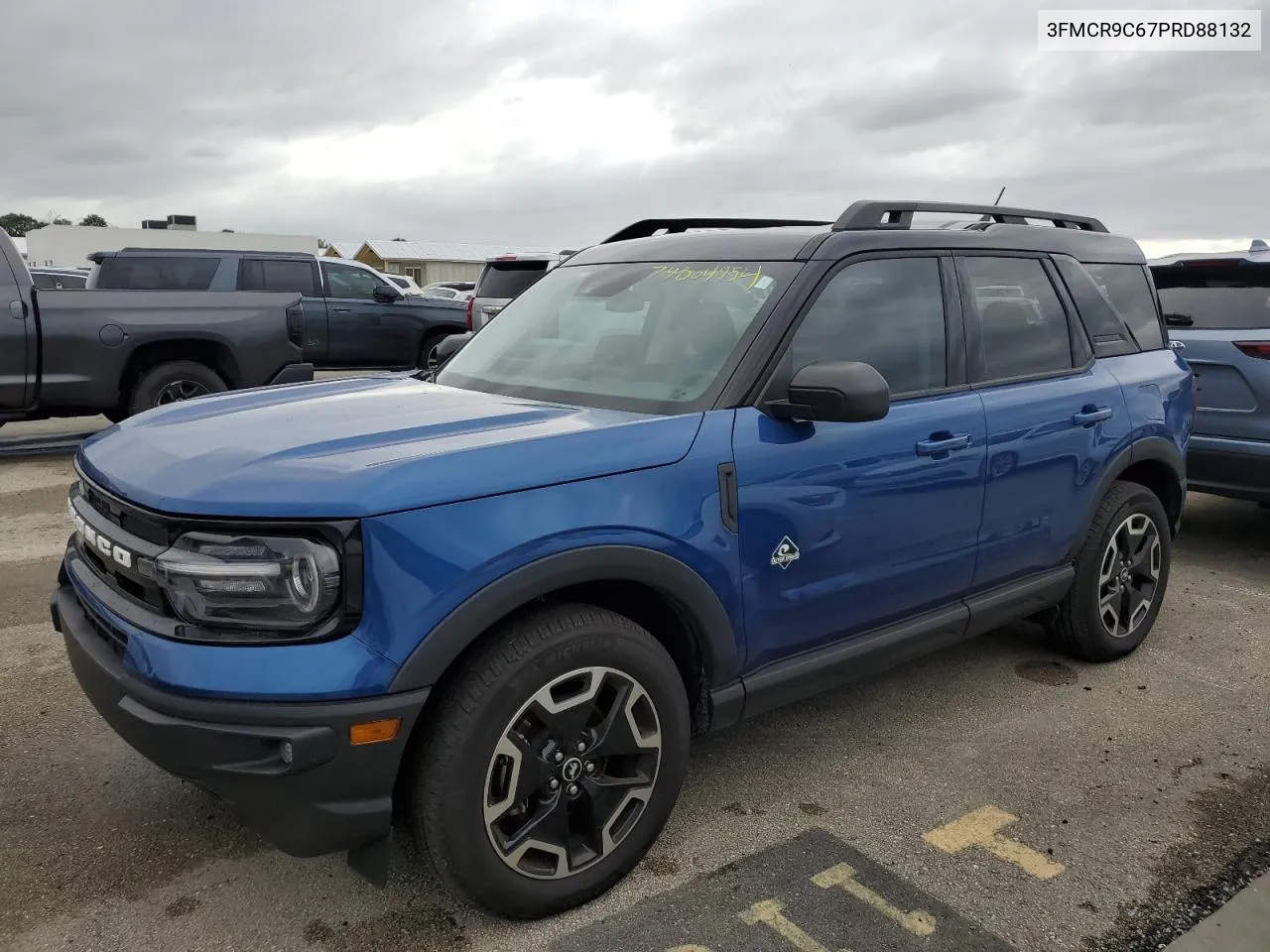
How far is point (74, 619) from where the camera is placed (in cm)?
263

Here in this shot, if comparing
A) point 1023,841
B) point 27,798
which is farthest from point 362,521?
point 1023,841

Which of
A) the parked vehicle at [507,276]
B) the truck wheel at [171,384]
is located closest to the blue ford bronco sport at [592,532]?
the truck wheel at [171,384]

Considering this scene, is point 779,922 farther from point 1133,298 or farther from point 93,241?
point 93,241

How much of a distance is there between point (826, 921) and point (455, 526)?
1.41m

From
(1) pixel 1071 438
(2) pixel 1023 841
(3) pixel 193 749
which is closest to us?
(3) pixel 193 749

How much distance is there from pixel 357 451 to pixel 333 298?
11.1m

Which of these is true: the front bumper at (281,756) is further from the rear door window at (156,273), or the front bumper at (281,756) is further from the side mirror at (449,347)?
the rear door window at (156,273)

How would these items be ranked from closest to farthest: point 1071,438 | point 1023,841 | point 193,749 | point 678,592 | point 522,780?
point 193,749 → point 522,780 → point 678,592 → point 1023,841 → point 1071,438

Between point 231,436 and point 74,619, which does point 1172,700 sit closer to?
point 231,436

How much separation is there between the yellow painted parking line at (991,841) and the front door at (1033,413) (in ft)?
2.81

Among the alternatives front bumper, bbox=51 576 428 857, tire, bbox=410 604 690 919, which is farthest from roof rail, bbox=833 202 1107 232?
front bumper, bbox=51 576 428 857

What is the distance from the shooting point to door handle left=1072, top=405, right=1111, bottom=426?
385cm

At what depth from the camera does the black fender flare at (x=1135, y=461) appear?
4.03 m

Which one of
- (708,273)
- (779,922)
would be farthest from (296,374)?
(779,922)
